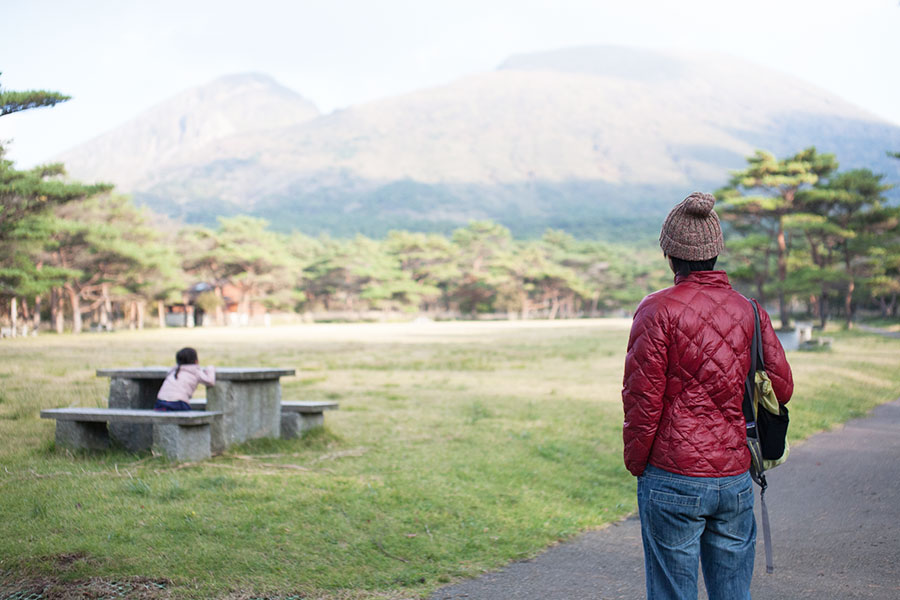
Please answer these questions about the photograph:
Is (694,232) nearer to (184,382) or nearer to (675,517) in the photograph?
(675,517)

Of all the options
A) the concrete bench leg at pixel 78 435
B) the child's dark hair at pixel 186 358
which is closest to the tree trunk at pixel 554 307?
the child's dark hair at pixel 186 358

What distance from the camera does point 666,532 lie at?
232 centimetres

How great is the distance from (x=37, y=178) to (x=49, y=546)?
4401 mm

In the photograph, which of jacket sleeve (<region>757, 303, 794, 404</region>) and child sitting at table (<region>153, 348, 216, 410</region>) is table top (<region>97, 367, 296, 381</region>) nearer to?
child sitting at table (<region>153, 348, 216, 410</region>)

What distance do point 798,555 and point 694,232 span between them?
9.33 feet

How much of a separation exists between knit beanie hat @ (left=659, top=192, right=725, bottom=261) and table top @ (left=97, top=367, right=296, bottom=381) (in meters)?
4.57

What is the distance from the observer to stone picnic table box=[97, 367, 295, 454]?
616cm

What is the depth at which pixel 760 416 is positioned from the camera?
2.47 m

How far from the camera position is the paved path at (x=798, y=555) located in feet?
12.1

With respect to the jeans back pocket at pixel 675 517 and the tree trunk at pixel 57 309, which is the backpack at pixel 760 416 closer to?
the jeans back pocket at pixel 675 517

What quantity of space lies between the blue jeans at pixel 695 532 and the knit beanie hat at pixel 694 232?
733mm

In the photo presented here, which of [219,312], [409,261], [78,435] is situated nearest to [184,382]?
[78,435]

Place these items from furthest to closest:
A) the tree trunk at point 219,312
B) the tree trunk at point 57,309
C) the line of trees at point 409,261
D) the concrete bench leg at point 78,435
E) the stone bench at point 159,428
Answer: the tree trunk at point 219,312 < the tree trunk at point 57,309 < the line of trees at point 409,261 < the concrete bench leg at point 78,435 < the stone bench at point 159,428

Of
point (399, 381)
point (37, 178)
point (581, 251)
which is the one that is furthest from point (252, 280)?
point (37, 178)
